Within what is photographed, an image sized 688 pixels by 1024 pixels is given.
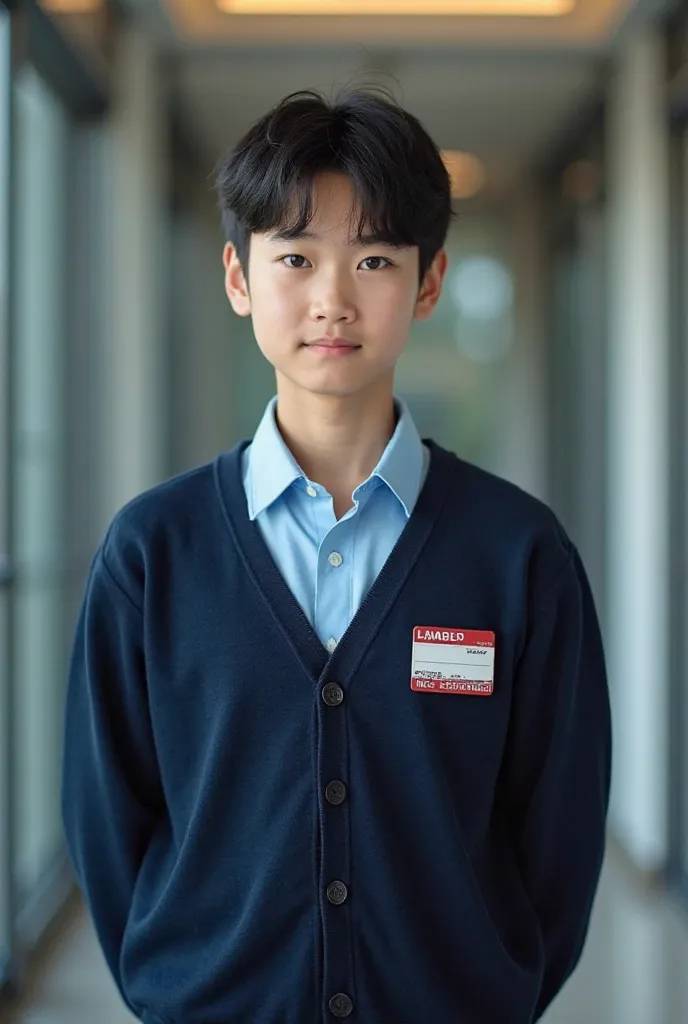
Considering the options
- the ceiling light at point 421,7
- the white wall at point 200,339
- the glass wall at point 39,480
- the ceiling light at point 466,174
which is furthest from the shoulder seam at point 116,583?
the ceiling light at point 466,174

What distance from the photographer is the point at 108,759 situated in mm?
1265

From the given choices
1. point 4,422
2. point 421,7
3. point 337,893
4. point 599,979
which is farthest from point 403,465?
point 421,7

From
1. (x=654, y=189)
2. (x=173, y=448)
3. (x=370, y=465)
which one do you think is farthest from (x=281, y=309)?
(x=173, y=448)

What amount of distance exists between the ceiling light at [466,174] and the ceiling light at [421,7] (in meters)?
1.88

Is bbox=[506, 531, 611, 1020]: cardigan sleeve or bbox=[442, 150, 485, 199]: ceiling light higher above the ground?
bbox=[442, 150, 485, 199]: ceiling light

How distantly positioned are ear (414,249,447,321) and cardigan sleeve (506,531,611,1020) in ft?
0.95

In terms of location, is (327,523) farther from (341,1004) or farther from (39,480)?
(39,480)

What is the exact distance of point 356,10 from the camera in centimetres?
371

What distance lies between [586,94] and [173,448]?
2.35 meters

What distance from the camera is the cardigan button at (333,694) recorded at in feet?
3.75

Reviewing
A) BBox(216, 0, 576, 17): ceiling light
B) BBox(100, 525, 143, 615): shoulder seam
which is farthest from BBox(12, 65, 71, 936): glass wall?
BBox(100, 525, 143, 615): shoulder seam

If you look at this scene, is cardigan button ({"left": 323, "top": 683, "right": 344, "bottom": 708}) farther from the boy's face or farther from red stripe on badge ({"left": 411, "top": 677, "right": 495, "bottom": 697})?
the boy's face

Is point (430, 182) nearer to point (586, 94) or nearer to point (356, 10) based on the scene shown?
point (356, 10)

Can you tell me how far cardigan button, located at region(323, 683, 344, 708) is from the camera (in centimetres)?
114
